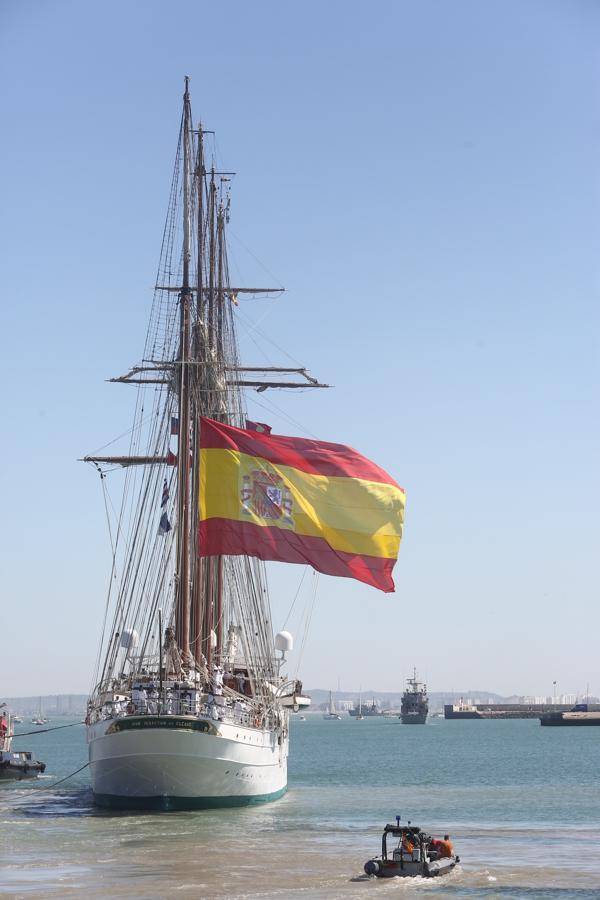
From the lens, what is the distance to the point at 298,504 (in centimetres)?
4553

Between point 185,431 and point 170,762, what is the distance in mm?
12915

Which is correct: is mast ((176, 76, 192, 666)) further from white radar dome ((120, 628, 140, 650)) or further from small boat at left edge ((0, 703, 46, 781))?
small boat at left edge ((0, 703, 46, 781))

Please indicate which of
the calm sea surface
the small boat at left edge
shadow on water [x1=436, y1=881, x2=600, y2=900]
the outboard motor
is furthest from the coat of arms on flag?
the small boat at left edge

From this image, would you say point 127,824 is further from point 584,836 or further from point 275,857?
point 584,836

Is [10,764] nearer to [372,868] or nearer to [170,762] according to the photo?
[170,762]

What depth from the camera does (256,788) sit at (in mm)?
50062

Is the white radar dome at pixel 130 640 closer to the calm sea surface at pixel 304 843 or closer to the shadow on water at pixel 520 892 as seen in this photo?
the calm sea surface at pixel 304 843

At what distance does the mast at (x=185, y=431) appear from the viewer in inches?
1966

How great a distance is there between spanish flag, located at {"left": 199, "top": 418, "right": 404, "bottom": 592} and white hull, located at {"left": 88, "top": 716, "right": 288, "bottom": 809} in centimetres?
615

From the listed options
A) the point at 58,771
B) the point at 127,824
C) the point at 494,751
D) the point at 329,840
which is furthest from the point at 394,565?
the point at 494,751

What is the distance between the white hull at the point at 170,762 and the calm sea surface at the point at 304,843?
66 centimetres

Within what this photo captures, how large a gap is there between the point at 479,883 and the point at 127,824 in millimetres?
14941

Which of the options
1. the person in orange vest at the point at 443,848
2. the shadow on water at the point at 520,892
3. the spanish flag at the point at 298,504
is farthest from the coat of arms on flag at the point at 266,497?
the shadow on water at the point at 520,892

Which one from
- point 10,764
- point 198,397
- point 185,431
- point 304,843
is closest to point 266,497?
point 185,431
